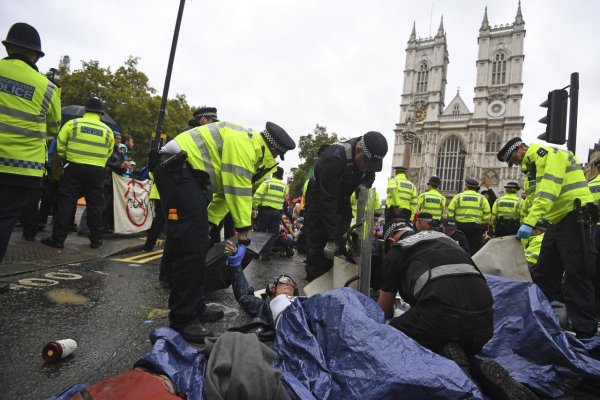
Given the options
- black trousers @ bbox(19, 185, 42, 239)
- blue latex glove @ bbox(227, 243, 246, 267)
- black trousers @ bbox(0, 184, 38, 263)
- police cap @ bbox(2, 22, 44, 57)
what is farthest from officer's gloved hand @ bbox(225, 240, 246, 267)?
black trousers @ bbox(19, 185, 42, 239)

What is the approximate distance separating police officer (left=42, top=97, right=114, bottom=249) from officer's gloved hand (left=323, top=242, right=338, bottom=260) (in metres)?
Result: 3.52

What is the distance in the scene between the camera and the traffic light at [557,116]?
17.1 ft

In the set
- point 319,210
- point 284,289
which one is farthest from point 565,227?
point 284,289

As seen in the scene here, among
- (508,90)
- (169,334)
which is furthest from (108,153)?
(508,90)

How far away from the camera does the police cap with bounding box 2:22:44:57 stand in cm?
317

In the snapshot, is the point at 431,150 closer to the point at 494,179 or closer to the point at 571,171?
the point at 494,179

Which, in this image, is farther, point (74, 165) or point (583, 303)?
point (74, 165)

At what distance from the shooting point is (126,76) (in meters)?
23.3

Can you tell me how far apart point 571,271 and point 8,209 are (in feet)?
16.7

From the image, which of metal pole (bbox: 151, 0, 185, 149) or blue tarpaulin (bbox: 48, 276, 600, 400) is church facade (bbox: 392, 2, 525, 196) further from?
blue tarpaulin (bbox: 48, 276, 600, 400)

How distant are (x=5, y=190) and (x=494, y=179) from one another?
55973 mm

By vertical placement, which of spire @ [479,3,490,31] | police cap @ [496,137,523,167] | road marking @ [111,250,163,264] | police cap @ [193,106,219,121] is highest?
spire @ [479,3,490,31]

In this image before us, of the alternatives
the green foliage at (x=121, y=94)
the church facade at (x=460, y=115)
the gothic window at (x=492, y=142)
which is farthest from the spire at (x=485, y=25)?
the green foliage at (x=121, y=94)

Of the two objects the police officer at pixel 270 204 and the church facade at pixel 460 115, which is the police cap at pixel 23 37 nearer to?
the police officer at pixel 270 204
